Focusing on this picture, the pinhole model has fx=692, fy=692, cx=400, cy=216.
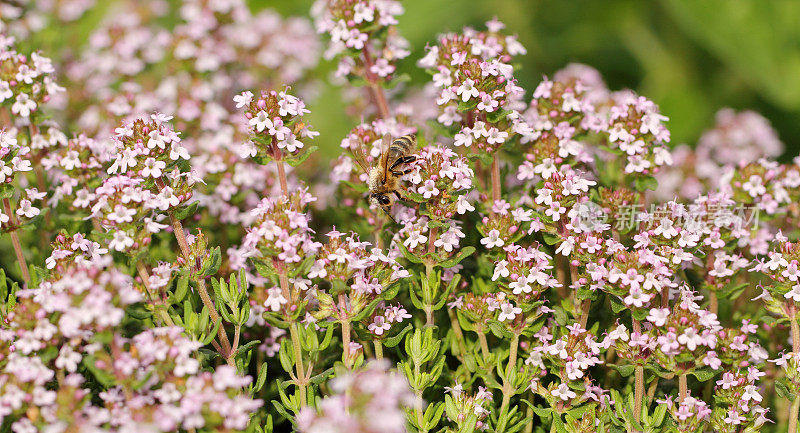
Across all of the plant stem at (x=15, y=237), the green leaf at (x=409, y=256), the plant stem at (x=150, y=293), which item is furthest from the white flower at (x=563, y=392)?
the plant stem at (x=15, y=237)

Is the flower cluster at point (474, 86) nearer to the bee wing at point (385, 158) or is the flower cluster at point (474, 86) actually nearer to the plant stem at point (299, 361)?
the bee wing at point (385, 158)

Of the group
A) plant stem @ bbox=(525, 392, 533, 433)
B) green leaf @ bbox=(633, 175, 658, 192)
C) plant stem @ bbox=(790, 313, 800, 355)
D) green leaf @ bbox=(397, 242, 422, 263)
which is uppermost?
green leaf @ bbox=(633, 175, 658, 192)

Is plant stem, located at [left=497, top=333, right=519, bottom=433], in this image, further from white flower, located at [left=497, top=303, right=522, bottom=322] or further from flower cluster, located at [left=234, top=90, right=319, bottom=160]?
flower cluster, located at [left=234, top=90, right=319, bottom=160]

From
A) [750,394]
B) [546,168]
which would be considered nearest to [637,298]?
[750,394]

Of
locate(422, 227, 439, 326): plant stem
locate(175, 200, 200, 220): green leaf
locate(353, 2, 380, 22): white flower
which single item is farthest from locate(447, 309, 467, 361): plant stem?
locate(353, 2, 380, 22): white flower

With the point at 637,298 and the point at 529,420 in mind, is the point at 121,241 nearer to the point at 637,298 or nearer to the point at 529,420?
the point at 529,420

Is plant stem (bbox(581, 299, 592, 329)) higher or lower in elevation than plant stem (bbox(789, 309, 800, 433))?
higher

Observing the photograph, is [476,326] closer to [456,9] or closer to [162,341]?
[162,341]
